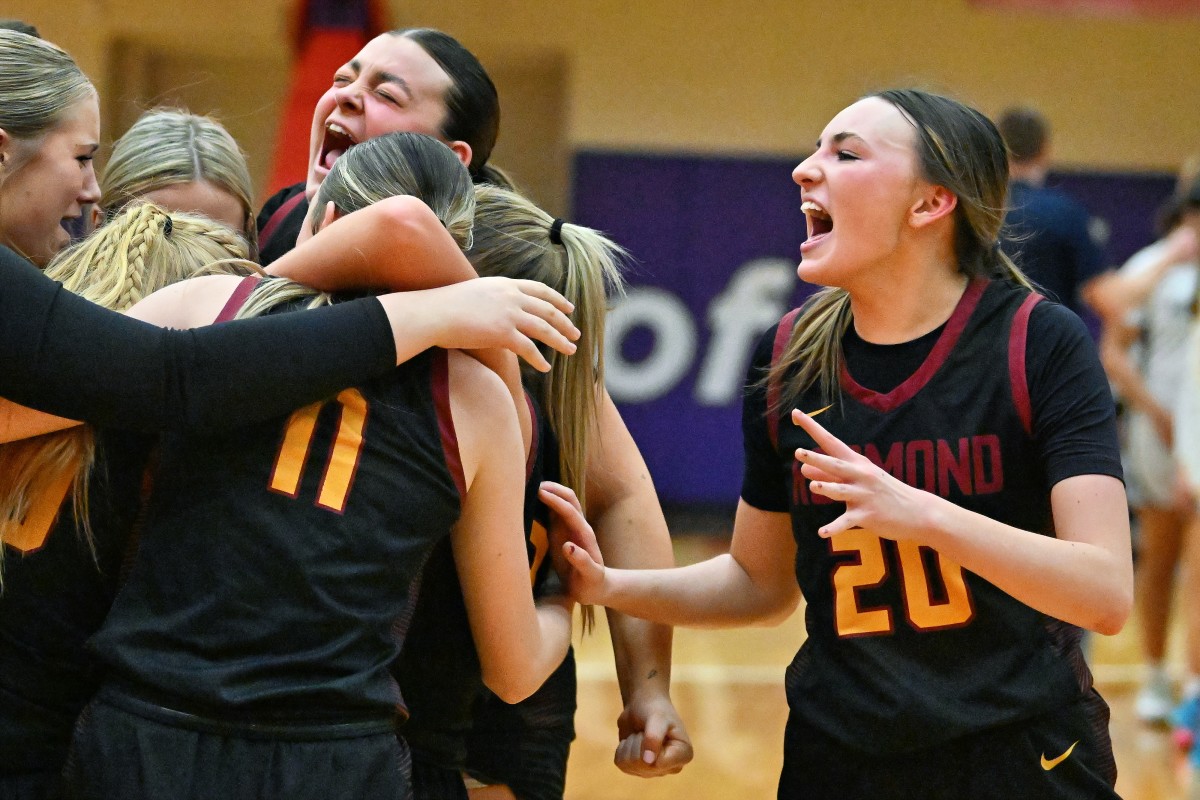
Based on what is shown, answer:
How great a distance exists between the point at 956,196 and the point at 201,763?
136 cm

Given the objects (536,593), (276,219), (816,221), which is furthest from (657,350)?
(536,593)

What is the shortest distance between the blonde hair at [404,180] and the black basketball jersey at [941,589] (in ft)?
2.20

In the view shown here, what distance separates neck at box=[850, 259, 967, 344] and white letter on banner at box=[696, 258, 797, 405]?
267 inches

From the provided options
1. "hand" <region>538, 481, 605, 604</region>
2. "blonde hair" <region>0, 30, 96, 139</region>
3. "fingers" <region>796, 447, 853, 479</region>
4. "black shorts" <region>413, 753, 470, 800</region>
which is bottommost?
"black shorts" <region>413, 753, 470, 800</region>

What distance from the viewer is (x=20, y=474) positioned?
1.75 m

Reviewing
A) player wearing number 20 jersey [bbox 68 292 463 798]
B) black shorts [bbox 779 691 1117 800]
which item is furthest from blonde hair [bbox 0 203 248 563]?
black shorts [bbox 779 691 1117 800]

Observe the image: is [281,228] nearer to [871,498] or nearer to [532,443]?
[532,443]

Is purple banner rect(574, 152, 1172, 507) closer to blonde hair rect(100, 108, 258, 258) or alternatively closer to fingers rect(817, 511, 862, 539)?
blonde hair rect(100, 108, 258, 258)

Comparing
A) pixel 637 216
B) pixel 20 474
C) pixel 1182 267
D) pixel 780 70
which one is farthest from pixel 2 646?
pixel 780 70

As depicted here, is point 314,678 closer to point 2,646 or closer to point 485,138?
point 2,646

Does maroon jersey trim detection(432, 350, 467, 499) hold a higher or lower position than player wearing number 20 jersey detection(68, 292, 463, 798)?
higher

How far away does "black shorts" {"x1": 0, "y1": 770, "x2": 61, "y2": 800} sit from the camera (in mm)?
1734

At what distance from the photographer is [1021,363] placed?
1.98 meters

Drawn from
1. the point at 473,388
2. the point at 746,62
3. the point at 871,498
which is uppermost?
the point at 746,62
